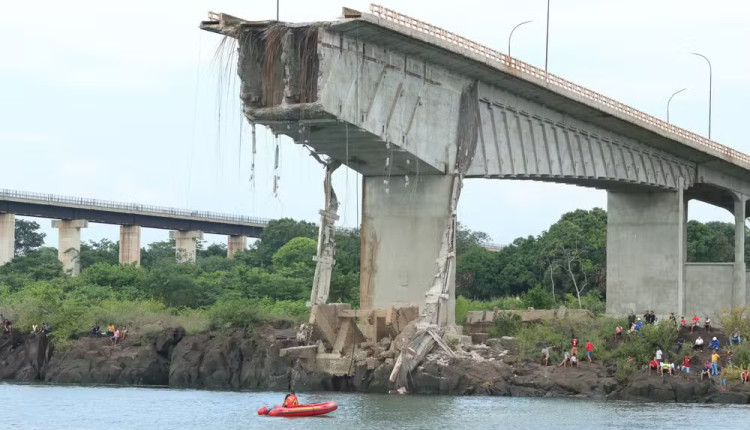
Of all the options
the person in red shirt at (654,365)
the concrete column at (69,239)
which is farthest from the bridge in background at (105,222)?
the person in red shirt at (654,365)

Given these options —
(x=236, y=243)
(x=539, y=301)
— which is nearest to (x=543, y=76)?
(x=539, y=301)

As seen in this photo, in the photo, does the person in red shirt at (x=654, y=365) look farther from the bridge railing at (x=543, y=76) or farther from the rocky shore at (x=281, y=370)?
the bridge railing at (x=543, y=76)

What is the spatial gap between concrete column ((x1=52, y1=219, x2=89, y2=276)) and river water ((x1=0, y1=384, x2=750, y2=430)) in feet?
189

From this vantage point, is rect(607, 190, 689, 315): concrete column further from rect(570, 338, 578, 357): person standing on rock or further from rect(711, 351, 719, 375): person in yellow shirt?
rect(711, 351, 719, 375): person in yellow shirt

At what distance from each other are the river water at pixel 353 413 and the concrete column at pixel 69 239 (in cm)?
5746

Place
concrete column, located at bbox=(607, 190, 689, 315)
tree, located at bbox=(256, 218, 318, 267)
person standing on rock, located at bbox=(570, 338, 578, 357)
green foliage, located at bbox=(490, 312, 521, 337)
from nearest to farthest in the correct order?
person standing on rock, located at bbox=(570, 338, 578, 357) → green foliage, located at bbox=(490, 312, 521, 337) → concrete column, located at bbox=(607, 190, 689, 315) → tree, located at bbox=(256, 218, 318, 267)

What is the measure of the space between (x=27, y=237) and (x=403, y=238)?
309 ft

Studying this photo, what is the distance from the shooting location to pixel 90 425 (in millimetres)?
52562

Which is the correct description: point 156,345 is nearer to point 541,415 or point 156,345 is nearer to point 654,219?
point 541,415

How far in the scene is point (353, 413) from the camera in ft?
184

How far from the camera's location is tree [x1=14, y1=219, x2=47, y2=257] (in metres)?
154

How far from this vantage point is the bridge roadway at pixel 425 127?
199 feet

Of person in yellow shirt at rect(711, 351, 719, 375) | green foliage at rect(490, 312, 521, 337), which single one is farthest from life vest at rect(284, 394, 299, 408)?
green foliage at rect(490, 312, 521, 337)

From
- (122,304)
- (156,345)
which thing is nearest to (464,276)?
(122,304)
